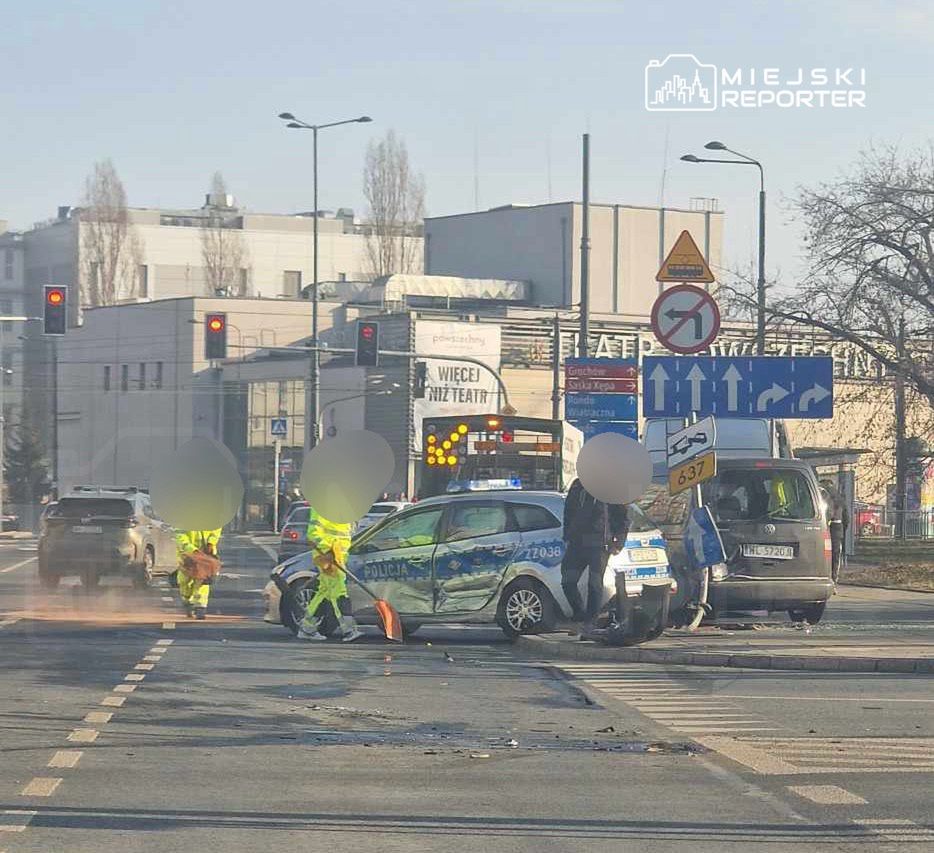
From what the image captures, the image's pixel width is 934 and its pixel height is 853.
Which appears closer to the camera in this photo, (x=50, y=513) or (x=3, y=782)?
(x=3, y=782)

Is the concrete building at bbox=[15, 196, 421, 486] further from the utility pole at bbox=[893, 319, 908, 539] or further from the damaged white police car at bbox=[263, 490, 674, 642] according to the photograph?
the damaged white police car at bbox=[263, 490, 674, 642]

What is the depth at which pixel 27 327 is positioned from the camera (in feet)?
438

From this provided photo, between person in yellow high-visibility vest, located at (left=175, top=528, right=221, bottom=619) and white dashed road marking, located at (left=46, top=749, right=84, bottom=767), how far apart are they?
11.0 meters

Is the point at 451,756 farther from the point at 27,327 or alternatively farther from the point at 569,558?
the point at 27,327

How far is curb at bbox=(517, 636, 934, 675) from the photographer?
1652 centimetres

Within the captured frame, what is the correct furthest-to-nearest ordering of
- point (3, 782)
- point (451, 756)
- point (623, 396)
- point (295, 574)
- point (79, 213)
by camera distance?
point (79, 213)
point (623, 396)
point (295, 574)
point (451, 756)
point (3, 782)

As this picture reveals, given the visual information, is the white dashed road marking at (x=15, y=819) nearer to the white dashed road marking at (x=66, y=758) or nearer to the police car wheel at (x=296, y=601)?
the white dashed road marking at (x=66, y=758)

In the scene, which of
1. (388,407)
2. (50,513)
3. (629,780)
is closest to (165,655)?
(629,780)

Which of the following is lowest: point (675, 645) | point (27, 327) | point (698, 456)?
point (675, 645)

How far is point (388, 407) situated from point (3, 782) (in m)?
69.1

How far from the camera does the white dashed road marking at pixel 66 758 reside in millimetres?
10055

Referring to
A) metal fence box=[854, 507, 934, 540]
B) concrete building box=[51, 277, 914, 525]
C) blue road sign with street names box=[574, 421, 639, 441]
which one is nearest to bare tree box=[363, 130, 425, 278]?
concrete building box=[51, 277, 914, 525]

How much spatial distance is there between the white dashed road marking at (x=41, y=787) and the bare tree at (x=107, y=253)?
3827 inches

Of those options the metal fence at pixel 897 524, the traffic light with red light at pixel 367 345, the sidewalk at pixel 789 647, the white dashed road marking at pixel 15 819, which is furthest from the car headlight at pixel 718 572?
the metal fence at pixel 897 524
